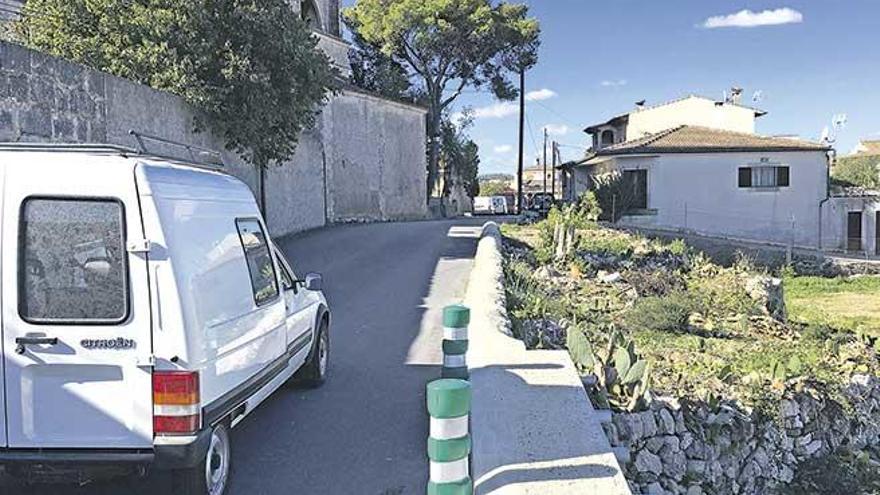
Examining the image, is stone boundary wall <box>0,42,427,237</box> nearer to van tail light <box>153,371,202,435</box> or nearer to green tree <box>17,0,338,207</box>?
green tree <box>17,0,338,207</box>

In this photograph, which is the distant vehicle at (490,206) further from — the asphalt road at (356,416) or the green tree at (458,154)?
the asphalt road at (356,416)

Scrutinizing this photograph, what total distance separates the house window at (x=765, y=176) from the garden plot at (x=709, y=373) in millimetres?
20393

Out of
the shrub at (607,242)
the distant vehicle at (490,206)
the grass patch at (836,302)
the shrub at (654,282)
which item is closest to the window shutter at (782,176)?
the grass patch at (836,302)

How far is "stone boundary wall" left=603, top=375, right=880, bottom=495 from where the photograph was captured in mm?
6461

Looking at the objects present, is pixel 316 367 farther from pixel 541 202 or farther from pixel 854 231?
pixel 541 202

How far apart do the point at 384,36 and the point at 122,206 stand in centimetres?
4339

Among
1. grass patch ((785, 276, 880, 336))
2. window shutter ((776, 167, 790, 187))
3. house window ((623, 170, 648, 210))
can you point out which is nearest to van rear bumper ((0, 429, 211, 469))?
grass patch ((785, 276, 880, 336))

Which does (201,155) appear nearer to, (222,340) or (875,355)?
(222,340)

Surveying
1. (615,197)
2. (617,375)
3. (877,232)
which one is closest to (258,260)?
(617,375)

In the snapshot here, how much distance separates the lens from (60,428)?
4086 millimetres

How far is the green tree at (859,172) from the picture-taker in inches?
1722

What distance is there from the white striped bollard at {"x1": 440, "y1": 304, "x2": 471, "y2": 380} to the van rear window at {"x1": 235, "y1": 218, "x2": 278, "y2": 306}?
153cm

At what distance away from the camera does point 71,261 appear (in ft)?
13.6

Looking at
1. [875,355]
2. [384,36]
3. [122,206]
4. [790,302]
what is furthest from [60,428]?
[384,36]
